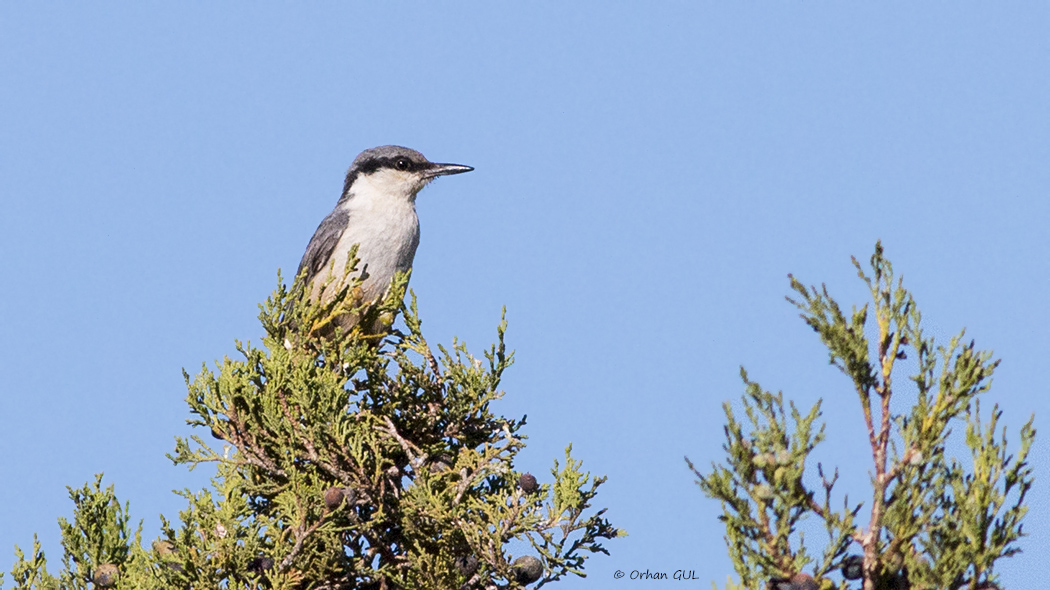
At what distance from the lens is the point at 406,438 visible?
17.7ft

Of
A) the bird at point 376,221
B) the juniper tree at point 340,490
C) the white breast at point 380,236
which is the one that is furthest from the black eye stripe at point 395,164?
the juniper tree at point 340,490

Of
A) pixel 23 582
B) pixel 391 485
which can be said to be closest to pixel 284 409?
pixel 391 485

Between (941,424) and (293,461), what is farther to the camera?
(293,461)

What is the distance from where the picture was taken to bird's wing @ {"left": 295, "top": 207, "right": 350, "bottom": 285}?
8.16 meters

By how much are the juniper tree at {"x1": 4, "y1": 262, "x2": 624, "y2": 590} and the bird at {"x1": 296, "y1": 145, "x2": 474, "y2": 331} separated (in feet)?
7.90

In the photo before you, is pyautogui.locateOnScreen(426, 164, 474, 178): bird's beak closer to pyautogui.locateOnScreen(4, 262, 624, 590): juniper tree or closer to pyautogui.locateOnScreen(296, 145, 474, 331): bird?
pyautogui.locateOnScreen(296, 145, 474, 331): bird

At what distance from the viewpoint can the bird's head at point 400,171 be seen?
859 cm

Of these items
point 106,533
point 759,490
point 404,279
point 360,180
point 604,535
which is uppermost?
point 360,180

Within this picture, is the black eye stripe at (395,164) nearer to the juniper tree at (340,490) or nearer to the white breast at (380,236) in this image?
the white breast at (380,236)

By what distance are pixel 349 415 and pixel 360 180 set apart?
13.8 ft

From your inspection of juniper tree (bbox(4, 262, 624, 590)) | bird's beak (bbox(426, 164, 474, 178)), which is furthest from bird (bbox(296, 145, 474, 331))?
juniper tree (bbox(4, 262, 624, 590))

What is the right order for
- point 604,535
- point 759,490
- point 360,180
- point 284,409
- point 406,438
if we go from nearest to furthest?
point 759,490
point 604,535
point 284,409
point 406,438
point 360,180

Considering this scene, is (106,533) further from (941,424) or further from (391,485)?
(941,424)

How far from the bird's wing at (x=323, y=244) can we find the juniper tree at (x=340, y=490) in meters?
2.65
